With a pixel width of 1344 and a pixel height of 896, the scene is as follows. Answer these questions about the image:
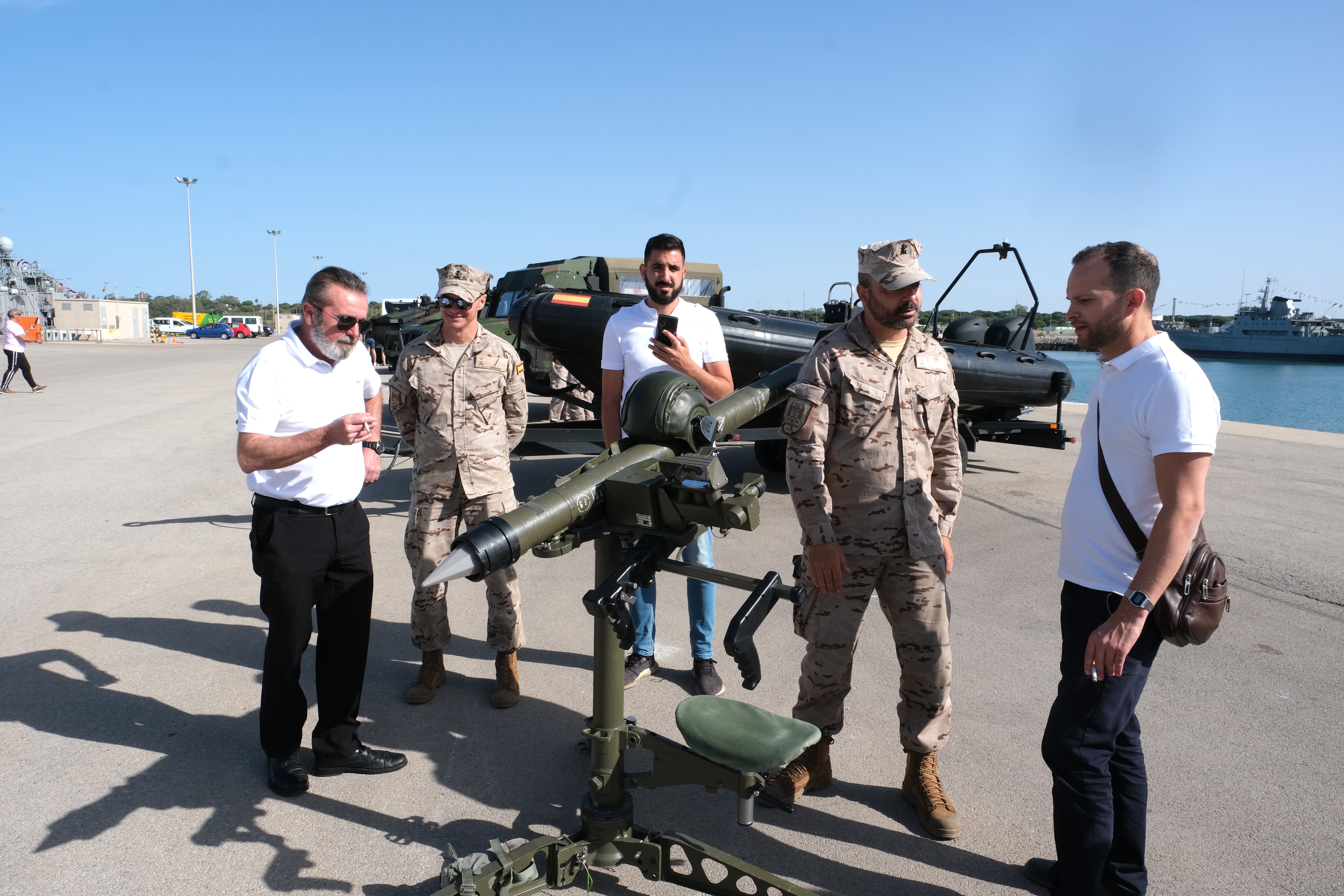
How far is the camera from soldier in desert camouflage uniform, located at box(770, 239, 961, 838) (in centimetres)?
268

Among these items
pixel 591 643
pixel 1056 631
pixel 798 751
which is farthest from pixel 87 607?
pixel 1056 631

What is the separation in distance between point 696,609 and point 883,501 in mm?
1232

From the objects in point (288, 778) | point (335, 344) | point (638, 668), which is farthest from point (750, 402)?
point (288, 778)

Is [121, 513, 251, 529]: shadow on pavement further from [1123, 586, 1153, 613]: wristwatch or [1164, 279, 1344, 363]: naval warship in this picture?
[1164, 279, 1344, 363]: naval warship

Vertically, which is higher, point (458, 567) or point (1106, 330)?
point (1106, 330)

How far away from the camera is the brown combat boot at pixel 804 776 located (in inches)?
113

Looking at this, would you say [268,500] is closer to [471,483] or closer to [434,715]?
[471,483]

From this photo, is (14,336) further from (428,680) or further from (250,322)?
(250,322)

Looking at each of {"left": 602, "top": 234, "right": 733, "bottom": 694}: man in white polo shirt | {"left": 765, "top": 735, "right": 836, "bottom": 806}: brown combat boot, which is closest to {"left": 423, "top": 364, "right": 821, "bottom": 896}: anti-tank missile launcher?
{"left": 765, "top": 735, "right": 836, "bottom": 806}: brown combat boot

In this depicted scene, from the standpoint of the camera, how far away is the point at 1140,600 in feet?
6.57

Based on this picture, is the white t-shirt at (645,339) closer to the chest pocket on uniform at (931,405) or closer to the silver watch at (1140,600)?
the chest pocket on uniform at (931,405)

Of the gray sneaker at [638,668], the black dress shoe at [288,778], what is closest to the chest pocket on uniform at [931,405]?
the gray sneaker at [638,668]

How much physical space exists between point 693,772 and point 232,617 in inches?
134

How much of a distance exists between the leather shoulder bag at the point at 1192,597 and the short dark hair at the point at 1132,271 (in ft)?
2.02
